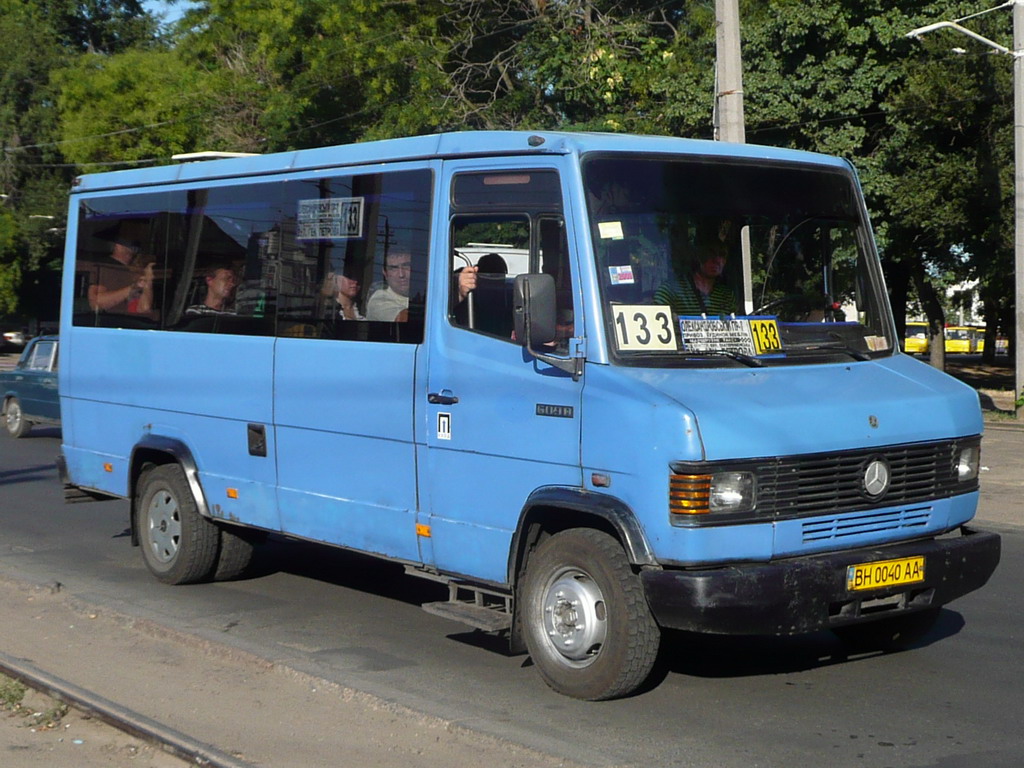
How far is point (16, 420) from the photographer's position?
21.5m

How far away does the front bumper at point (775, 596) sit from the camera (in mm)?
5633

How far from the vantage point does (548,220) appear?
6.29 m

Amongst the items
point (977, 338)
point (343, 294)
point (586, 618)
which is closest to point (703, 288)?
point (586, 618)

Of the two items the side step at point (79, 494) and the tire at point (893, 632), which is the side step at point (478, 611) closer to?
the tire at point (893, 632)

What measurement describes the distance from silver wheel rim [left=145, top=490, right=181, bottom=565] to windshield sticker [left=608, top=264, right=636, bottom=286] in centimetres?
408

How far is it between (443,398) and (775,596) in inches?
77.8

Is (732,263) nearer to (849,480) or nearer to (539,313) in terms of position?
(539,313)

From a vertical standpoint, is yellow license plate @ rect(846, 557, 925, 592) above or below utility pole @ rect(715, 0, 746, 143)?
below

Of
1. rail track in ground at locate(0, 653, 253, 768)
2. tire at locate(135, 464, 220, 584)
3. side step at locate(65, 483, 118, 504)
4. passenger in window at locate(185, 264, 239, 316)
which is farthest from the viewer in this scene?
side step at locate(65, 483, 118, 504)

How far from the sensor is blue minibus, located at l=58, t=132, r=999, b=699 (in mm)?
5766

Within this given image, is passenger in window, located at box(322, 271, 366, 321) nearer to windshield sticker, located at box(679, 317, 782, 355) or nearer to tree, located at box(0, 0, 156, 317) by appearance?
windshield sticker, located at box(679, 317, 782, 355)

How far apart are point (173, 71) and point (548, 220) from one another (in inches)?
1664

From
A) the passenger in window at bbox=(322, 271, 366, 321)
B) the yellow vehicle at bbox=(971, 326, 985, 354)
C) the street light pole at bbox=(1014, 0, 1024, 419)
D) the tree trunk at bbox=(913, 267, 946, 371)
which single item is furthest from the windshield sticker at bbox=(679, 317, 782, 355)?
the yellow vehicle at bbox=(971, 326, 985, 354)

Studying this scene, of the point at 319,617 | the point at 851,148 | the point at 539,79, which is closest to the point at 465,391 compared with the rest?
the point at 319,617
